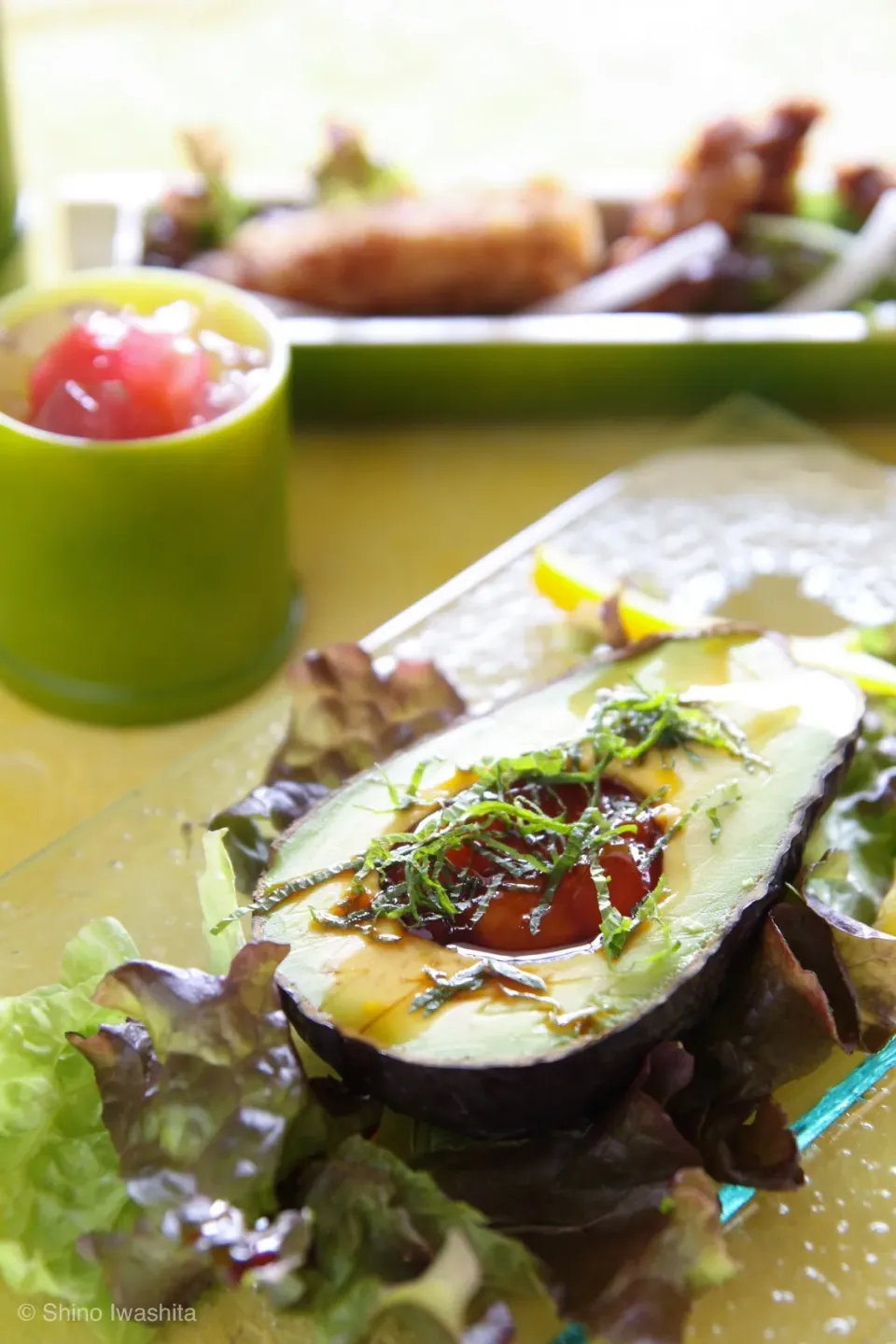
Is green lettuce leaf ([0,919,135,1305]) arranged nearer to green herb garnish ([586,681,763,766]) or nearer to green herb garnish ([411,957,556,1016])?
green herb garnish ([411,957,556,1016])

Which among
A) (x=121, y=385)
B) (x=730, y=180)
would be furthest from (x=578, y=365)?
(x=121, y=385)

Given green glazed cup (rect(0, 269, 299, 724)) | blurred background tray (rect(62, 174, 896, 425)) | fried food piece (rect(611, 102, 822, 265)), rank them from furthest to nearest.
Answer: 1. fried food piece (rect(611, 102, 822, 265))
2. blurred background tray (rect(62, 174, 896, 425))
3. green glazed cup (rect(0, 269, 299, 724))

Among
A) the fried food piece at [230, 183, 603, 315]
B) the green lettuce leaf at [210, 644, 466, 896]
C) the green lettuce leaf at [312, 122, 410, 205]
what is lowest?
the green lettuce leaf at [210, 644, 466, 896]

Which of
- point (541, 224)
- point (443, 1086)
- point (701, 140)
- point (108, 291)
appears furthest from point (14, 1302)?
point (701, 140)

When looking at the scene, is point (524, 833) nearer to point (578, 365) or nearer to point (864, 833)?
point (864, 833)

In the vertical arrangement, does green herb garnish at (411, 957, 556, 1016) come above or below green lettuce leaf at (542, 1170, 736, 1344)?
above

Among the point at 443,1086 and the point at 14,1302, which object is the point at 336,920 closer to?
the point at 443,1086

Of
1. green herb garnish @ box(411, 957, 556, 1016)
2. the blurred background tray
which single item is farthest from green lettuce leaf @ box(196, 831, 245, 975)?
the blurred background tray
